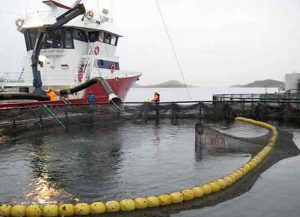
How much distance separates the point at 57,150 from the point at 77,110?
780 cm

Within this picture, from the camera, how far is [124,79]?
2892cm

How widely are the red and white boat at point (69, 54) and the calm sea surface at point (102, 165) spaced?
1107cm

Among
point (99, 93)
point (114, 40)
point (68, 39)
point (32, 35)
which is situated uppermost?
point (114, 40)

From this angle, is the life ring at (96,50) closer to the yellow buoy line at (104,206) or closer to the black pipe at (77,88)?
the black pipe at (77,88)

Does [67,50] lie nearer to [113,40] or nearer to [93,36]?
[93,36]

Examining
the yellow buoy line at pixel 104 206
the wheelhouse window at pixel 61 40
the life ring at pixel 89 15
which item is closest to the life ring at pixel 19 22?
the wheelhouse window at pixel 61 40

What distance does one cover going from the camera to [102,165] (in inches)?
378

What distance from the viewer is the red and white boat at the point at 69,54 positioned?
25.9m

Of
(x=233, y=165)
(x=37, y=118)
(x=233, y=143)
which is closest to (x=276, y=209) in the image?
(x=233, y=165)

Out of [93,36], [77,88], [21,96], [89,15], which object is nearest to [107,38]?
[93,36]

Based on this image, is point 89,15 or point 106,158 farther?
point 89,15

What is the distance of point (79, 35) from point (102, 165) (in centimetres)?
1981

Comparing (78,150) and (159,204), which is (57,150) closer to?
(78,150)

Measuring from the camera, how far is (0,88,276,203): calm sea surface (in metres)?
7.35
